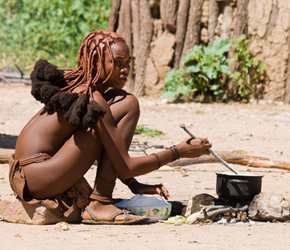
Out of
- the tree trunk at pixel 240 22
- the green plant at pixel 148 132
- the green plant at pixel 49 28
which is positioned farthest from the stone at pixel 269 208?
the green plant at pixel 49 28

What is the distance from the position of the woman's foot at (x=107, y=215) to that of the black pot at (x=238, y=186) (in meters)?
0.52

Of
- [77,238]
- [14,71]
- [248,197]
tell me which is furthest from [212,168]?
[14,71]

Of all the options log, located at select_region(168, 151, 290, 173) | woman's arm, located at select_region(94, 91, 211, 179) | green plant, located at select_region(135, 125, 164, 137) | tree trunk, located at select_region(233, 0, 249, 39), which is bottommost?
green plant, located at select_region(135, 125, 164, 137)

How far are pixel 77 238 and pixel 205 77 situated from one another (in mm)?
6317

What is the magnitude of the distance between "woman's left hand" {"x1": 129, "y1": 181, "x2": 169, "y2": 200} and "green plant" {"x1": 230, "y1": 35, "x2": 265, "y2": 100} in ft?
18.3

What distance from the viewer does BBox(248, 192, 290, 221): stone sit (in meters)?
3.54

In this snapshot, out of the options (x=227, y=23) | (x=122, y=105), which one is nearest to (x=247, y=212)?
(x=122, y=105)

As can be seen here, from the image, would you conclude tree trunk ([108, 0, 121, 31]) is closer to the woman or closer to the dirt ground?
the dirt ground

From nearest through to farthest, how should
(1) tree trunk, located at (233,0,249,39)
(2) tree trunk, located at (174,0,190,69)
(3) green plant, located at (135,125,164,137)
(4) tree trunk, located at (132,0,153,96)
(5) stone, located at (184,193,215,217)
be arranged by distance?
(5) stone, located at (184,193,215,217)
(3) green plant, located at (135,125,164,137)
(1) tree trunk, located at (233,0,249,39)
(2) tree trunk, located at (174,0,190,69)
(4) tree trunk, located at (132,0,153,96)

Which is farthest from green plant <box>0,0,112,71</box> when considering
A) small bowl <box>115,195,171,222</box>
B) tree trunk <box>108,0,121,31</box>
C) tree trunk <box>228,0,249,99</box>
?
small bowl <box>115,195,171,222</box>

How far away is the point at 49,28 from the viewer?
1268 cm

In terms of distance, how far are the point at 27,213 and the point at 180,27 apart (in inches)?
253

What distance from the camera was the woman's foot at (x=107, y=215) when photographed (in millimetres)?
3508

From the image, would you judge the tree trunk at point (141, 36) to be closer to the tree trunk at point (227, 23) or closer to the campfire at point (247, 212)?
the tree trunk at point (227, 23)
